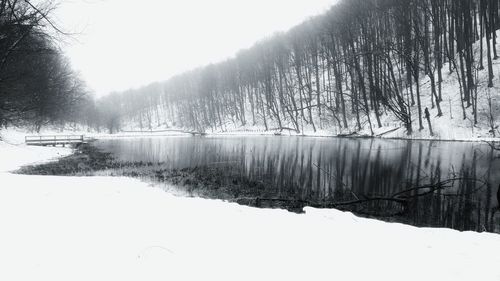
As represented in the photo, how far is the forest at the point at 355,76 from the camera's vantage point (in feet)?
101

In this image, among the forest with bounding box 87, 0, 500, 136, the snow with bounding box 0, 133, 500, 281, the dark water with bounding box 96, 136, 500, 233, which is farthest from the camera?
the forest with bounding box 87, 0, 500, 136

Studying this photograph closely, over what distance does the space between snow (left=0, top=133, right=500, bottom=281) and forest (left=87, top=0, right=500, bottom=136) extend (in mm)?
7134

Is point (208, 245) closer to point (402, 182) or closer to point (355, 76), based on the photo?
point (402, 182)

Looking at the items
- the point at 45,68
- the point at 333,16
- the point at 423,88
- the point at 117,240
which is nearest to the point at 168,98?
the point at 333,16

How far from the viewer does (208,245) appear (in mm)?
4789

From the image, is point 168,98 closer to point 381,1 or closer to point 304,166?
point 381,1

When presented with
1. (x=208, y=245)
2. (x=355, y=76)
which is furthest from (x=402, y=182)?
(x=355, y=76)

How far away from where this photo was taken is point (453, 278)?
163 inches

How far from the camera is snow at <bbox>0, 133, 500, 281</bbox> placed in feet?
12.8

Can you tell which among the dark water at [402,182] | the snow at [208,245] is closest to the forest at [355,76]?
the dark water at [402,182]

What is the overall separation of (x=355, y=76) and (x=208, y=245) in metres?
48.6

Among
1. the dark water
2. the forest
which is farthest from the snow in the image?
the forest

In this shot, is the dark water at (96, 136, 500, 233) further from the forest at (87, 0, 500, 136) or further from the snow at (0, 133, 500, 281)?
the forest at (87, 0, 500, 136)

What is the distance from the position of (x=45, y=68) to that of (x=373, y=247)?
36814 mm
